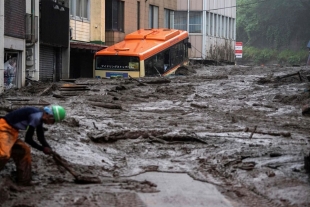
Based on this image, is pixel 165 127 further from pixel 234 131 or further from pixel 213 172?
pixel 213 172

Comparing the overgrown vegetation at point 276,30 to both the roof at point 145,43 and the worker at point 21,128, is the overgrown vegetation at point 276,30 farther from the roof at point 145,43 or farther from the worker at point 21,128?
the worker at point 21,128

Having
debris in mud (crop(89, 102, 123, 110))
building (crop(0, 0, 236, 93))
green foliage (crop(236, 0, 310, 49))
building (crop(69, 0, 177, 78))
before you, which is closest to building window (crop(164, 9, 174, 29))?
building (crop(0, 0, 236, 93))

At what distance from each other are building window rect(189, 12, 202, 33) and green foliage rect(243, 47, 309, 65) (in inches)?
926

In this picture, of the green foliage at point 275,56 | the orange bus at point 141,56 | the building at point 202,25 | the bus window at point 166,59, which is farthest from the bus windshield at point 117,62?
the green foliage at point 275,56

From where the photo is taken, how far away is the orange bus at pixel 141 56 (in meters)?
31.9

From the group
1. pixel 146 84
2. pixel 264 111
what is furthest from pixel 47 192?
pixel 146 84

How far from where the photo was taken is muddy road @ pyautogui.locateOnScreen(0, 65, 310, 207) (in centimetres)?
1012

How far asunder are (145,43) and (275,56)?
5263 cm

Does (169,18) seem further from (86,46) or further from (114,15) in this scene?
(86,46)

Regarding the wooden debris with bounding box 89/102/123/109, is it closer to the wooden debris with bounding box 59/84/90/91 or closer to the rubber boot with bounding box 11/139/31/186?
the wooden debris with bounding box 59/84/90/91

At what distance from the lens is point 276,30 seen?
8425cm

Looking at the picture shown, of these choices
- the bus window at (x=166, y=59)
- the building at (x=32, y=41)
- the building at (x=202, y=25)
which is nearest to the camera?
the building at (x=32, y=41)

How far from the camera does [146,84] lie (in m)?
28.0

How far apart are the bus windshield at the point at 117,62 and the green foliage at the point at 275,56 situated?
4691 centimetres
